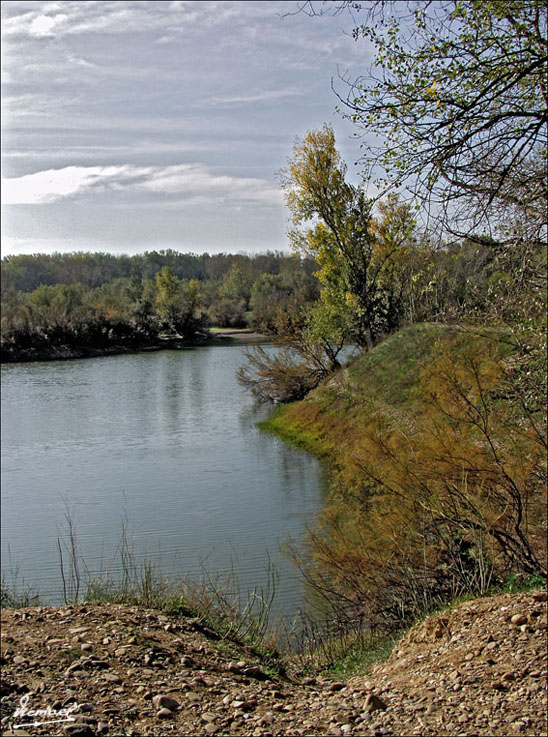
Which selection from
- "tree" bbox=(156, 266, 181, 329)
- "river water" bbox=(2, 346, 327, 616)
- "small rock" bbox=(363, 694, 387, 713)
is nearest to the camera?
"small rock" bbox=(363, 694, 387, 713)

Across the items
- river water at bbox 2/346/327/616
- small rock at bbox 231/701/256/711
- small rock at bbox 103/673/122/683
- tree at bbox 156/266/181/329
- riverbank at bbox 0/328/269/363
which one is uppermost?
tree at bbox 156/266/181/329

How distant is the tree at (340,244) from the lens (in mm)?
22297

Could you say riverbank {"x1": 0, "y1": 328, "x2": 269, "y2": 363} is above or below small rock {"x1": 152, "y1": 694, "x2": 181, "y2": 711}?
above

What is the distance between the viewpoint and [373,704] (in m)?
4.02

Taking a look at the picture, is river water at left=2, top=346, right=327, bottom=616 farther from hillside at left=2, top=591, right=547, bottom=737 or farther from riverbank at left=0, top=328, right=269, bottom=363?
riverbank at left=0, top=328, right=269, bottom=363

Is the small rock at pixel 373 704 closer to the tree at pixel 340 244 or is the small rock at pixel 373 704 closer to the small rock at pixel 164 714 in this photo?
the small rock at pixel 164 714

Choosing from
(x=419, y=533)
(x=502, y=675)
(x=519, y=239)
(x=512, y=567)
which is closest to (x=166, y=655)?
(x=502, y=675)

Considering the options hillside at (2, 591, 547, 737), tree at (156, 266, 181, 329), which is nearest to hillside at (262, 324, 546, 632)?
hillside at (2, 591, 547, 737)

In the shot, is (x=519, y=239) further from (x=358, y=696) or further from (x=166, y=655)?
(x=166, y=655)

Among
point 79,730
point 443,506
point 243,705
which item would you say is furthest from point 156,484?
point 79,730

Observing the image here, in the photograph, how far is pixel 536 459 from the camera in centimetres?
761

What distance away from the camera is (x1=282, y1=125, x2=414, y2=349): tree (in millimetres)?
22297

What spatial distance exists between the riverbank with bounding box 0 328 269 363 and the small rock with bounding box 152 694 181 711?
132 feet

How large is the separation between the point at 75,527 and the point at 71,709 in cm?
949
